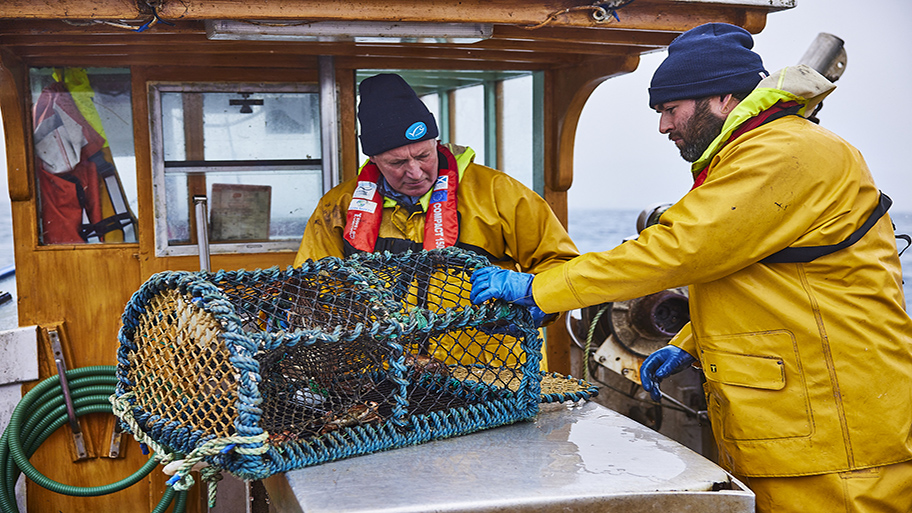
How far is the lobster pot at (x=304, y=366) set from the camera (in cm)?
163

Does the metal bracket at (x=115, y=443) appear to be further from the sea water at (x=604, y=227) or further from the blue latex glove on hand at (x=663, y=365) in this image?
the sea water at (x=604, y=227)

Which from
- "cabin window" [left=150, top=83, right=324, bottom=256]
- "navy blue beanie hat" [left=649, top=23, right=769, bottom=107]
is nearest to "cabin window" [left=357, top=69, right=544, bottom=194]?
"cabin window" [left=150, top=83, right=324, bottom=256]

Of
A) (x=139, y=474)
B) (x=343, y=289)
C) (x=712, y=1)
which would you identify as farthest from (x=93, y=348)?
(x=712, y=1)

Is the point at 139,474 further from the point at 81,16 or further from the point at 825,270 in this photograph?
the point at 825,270

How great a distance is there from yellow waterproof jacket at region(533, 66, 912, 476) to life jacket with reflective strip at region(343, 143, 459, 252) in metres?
0.82

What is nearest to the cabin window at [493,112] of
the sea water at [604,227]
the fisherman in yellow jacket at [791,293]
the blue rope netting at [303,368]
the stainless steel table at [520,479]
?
the blue rope netting at [303,368]

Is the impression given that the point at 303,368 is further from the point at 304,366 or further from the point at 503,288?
the point at 503,288

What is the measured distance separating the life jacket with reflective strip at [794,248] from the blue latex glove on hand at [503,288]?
0.57 m

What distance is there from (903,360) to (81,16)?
251 centimetres

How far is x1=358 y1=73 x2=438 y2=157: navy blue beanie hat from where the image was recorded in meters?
2.69

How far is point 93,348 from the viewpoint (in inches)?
140

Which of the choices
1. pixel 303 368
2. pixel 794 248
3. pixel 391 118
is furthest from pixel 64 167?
pixel 794 248

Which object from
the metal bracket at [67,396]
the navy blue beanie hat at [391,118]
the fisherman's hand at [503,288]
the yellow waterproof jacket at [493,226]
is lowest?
the metal bracket at [67,396]

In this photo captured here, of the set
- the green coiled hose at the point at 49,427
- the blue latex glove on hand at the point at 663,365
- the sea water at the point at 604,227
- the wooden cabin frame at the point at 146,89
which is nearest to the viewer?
the blue latex glove on hand at the point at 663,365
